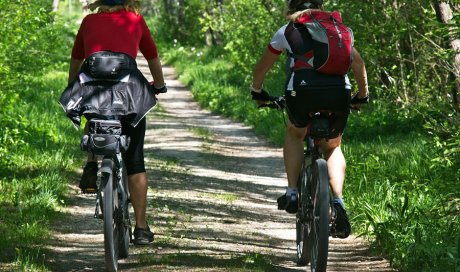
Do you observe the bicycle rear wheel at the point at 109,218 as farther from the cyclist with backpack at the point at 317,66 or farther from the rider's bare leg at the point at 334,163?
the rider's bare leg at the point at 334,163

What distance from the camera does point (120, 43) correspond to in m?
6.13

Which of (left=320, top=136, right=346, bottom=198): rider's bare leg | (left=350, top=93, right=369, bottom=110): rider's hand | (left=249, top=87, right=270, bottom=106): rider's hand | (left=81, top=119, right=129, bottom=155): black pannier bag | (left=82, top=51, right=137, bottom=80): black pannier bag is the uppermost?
(left=82, top=51, right=137, bottom=80): black pannier bag

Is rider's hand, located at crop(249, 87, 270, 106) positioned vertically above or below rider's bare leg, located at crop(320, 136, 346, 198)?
above

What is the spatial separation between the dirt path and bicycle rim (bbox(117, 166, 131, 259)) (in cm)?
11

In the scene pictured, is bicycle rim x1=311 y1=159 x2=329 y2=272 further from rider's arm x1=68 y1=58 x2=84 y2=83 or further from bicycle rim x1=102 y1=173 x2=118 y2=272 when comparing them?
rider's arm x1=68 y1=58 x2=84 y2=83

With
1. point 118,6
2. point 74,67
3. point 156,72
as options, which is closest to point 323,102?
point 156,72

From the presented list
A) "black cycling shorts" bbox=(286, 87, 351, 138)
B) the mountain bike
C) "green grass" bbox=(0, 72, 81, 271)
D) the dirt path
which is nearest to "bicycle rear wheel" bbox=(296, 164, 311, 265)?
the mountain bike

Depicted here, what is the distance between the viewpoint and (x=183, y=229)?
805 centimetres

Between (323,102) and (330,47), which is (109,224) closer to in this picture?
(323,102)

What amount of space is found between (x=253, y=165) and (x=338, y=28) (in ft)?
23.7

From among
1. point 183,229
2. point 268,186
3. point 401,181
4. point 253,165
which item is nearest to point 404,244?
point 183,229

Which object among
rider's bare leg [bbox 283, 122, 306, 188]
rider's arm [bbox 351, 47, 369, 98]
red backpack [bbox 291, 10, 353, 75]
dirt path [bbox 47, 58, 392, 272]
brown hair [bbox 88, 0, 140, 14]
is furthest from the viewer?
dirt path [bbox 47, 58, 392, 272]

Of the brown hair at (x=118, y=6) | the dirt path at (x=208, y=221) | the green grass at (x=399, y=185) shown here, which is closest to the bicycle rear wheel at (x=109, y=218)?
the dirt path at (x=208, y=221)

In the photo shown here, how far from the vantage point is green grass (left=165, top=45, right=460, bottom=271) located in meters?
6.36
